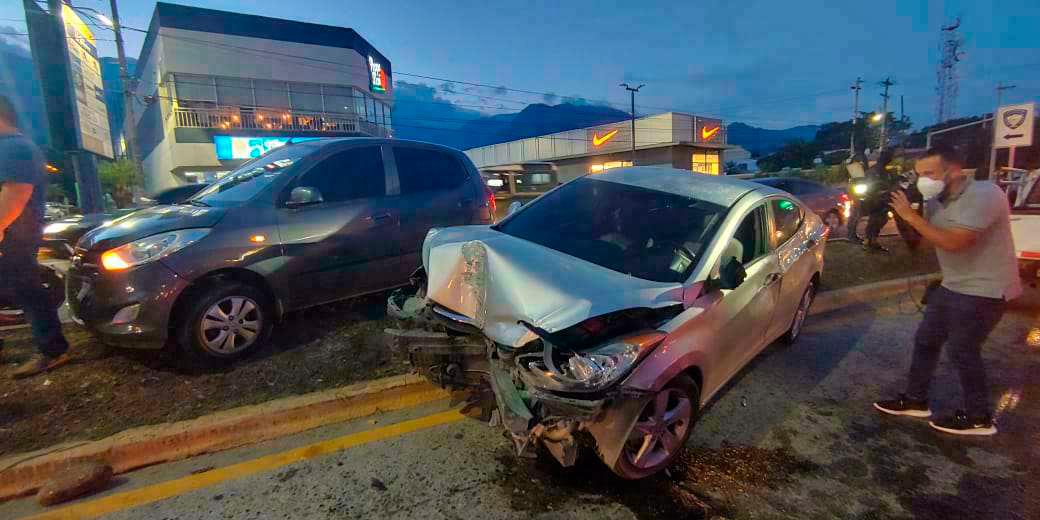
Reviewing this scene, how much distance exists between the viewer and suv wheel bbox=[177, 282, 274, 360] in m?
3.56

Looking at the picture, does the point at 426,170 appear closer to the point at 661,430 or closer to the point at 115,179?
the point at 661,430

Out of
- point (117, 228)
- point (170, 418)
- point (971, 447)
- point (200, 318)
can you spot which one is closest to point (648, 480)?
point (971, 447)

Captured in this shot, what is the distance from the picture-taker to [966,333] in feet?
10.1

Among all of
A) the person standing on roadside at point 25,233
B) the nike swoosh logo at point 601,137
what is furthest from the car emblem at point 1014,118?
the nike swoosh logo at point 601,137

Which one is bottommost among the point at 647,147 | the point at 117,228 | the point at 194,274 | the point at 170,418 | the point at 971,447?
the point at 971,447

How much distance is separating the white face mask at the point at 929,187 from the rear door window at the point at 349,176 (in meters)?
4.41

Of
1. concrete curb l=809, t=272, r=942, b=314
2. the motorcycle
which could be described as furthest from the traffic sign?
concrete curb l=809, t=272, r=942, b=314

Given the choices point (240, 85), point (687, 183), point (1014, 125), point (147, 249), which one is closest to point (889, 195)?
point (687, 183)

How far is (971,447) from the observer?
2.98 m

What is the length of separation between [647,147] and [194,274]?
4106 centimetres

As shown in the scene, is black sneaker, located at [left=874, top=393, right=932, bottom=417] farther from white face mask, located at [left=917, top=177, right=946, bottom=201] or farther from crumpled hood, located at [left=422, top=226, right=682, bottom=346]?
crumpled hood, located at [left=422, top=226, right=682, bottom=346]

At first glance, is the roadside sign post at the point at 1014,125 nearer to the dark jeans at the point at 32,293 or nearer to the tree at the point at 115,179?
the dark jeans at the point at 32,293

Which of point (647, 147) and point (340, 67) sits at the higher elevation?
point (340, 67)

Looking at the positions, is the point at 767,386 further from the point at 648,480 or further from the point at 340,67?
the point at 340,67
